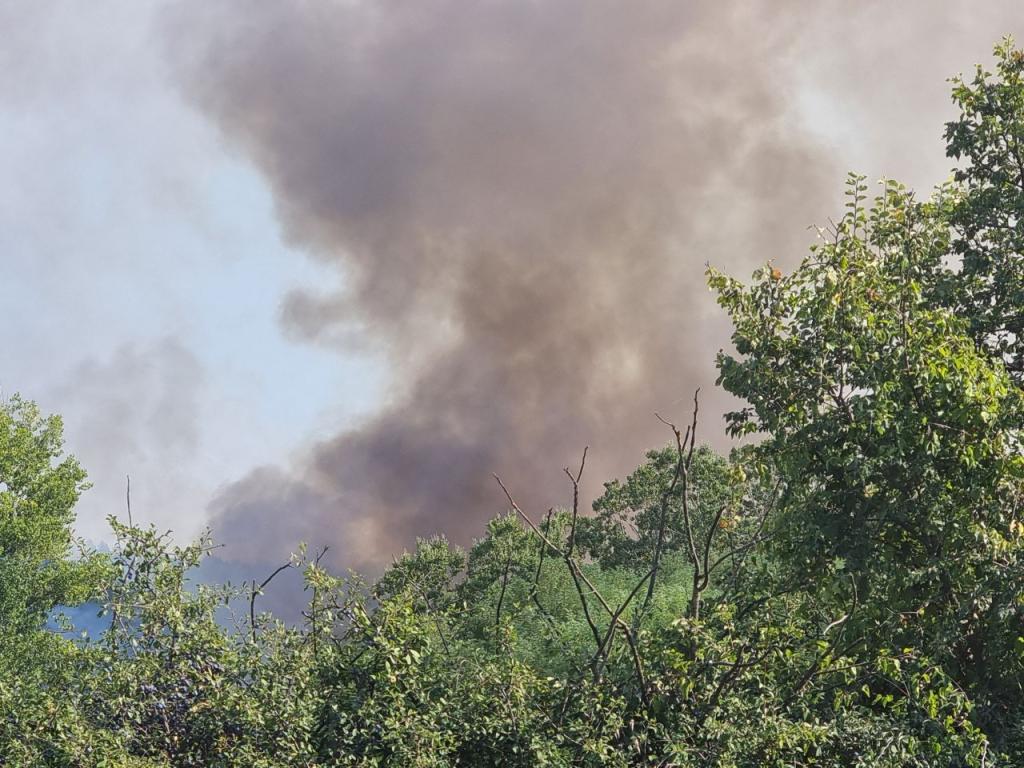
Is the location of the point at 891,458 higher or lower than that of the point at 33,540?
lower

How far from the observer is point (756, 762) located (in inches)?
305

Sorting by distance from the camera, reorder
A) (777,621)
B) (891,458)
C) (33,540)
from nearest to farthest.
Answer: (777,621), (891,458), (33,540)

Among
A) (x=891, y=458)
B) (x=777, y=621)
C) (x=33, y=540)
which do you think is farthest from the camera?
(x=33, y=540)

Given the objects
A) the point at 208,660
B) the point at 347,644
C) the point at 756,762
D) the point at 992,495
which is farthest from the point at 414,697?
the point at 992,495

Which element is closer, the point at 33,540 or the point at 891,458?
the point at 891,458

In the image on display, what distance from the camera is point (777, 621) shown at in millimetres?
9336

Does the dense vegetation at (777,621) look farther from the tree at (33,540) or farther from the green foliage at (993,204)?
the tree at (33,540)

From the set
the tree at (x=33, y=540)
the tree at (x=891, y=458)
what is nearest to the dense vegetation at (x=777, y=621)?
the tree at (x=891, y=458)

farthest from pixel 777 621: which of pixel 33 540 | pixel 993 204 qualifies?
pixel 33 540

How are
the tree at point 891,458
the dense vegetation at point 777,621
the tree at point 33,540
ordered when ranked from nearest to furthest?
1. the dense vegetation at point 777,621
2. the tree at point 891,458
3. the tree at point 33,540

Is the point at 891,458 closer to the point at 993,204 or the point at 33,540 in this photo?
the point at 993,204

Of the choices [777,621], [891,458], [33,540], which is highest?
[33,540]

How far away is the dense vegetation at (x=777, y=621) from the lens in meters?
7.42

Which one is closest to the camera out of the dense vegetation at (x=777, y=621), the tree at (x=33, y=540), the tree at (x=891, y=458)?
the dense vegetation at (x=777, y=621)
